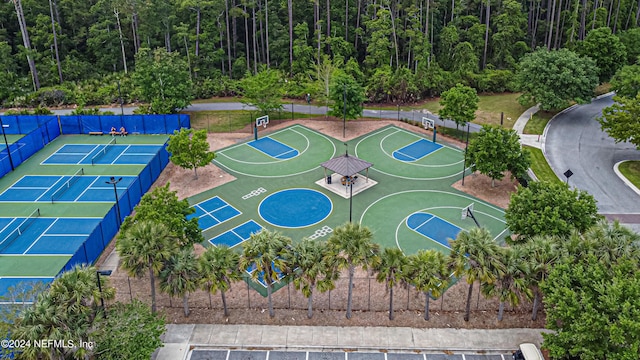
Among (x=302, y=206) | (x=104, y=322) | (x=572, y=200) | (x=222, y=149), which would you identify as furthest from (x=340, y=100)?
(x=104, y=322)

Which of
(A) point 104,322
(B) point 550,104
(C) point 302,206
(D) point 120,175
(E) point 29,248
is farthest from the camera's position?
(B) point 550,104

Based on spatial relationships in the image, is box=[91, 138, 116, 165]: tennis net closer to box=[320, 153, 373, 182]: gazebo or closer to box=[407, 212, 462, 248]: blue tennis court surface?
box=[320, 153, 373, 182]: gazebo

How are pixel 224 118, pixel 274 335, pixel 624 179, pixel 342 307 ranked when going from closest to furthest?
pixel 274 335 < pixel 342 307 < pixel 624 179 < pixel 224 118

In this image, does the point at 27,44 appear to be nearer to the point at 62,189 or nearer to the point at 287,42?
the point at 287,42

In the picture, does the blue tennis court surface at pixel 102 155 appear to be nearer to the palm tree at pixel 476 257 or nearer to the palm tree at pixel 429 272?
the palm tree at pixel 429 272

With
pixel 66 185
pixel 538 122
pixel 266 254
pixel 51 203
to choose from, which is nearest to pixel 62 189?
pixel 66 185

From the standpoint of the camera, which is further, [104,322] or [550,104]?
[550,104]

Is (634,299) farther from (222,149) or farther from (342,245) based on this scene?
(222,149)
